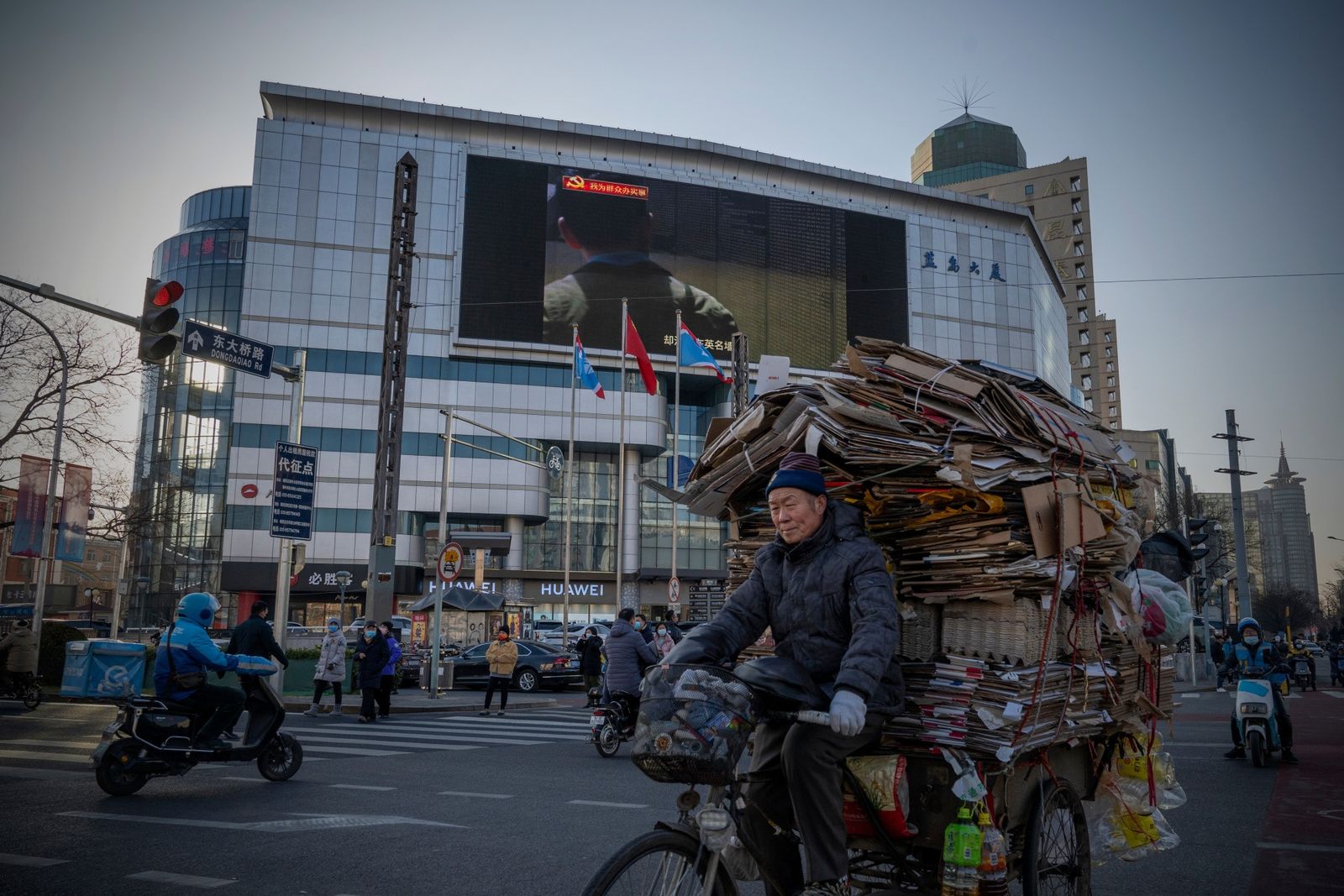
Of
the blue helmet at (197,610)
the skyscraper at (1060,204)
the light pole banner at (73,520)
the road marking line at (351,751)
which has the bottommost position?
the road marking line at (351,751)

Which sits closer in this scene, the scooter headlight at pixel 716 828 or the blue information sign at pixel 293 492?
the scooter headlight at pixel 716 828

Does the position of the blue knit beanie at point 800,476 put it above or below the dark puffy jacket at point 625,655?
above

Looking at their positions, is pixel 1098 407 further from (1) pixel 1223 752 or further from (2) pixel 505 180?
(1) pixel 1223 752

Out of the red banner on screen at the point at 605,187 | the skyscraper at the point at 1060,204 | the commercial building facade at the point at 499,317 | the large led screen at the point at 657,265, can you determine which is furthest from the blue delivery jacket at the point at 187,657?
the skyscraper at the point at 1060,204

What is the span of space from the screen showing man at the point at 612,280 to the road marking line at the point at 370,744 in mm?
45236

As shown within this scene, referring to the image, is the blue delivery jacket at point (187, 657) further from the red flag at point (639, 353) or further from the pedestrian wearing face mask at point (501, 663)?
the red flag at point (639, 353)

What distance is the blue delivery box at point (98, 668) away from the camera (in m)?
15.3

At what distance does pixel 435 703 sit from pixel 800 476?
64.8 ft

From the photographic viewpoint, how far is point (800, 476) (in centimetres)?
364

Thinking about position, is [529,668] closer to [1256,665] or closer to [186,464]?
[1256,665]

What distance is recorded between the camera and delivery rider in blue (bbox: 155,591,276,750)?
8.84 metres

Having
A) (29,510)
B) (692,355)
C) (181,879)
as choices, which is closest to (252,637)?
(181,879)

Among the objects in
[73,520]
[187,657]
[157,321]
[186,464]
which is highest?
[186,464]

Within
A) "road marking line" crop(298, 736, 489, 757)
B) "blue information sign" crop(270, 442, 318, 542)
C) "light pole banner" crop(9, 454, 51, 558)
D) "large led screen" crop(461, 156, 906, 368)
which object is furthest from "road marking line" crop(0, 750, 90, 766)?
"large led screen" crop(461, 156, 906, 368)
